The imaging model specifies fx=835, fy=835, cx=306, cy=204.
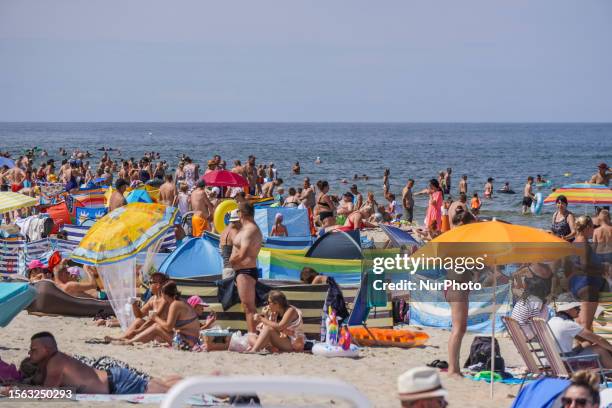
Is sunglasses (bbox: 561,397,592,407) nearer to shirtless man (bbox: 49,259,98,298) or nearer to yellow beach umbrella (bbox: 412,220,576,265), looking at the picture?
yellow beach umbrella (bbox: 412,220,576,265)

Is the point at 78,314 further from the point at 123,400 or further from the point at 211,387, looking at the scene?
the point at 211,387

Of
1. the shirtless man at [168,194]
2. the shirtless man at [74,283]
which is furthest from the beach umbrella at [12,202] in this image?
the shirtless man at [168,194]

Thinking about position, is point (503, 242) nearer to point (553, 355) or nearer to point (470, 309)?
point (553, 355)

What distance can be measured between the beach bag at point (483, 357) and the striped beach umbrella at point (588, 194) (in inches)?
253

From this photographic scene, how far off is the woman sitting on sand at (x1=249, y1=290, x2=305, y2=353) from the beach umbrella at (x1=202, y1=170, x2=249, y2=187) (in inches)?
284

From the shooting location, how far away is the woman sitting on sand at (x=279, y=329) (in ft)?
24.5

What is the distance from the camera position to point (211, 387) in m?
1.91

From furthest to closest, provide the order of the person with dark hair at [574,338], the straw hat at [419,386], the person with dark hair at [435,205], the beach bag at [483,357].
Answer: the person with dark hair at [435,205] < the beach bag at [483,357] < the person with dark hair at [574,338] < the straw hat at [419,386]

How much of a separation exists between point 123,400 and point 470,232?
8.98 ft

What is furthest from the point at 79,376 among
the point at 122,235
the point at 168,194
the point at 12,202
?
the point at 168,194

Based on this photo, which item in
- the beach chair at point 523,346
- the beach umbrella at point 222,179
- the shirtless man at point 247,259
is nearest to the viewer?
the beach chair at point 523,346

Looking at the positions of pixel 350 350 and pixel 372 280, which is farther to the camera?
pixel 372 280

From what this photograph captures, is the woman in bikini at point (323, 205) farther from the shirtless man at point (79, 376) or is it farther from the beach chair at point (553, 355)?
the shirtless man at point (79, 376)

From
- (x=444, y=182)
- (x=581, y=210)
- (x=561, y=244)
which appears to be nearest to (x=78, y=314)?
(x=561, y=244)
